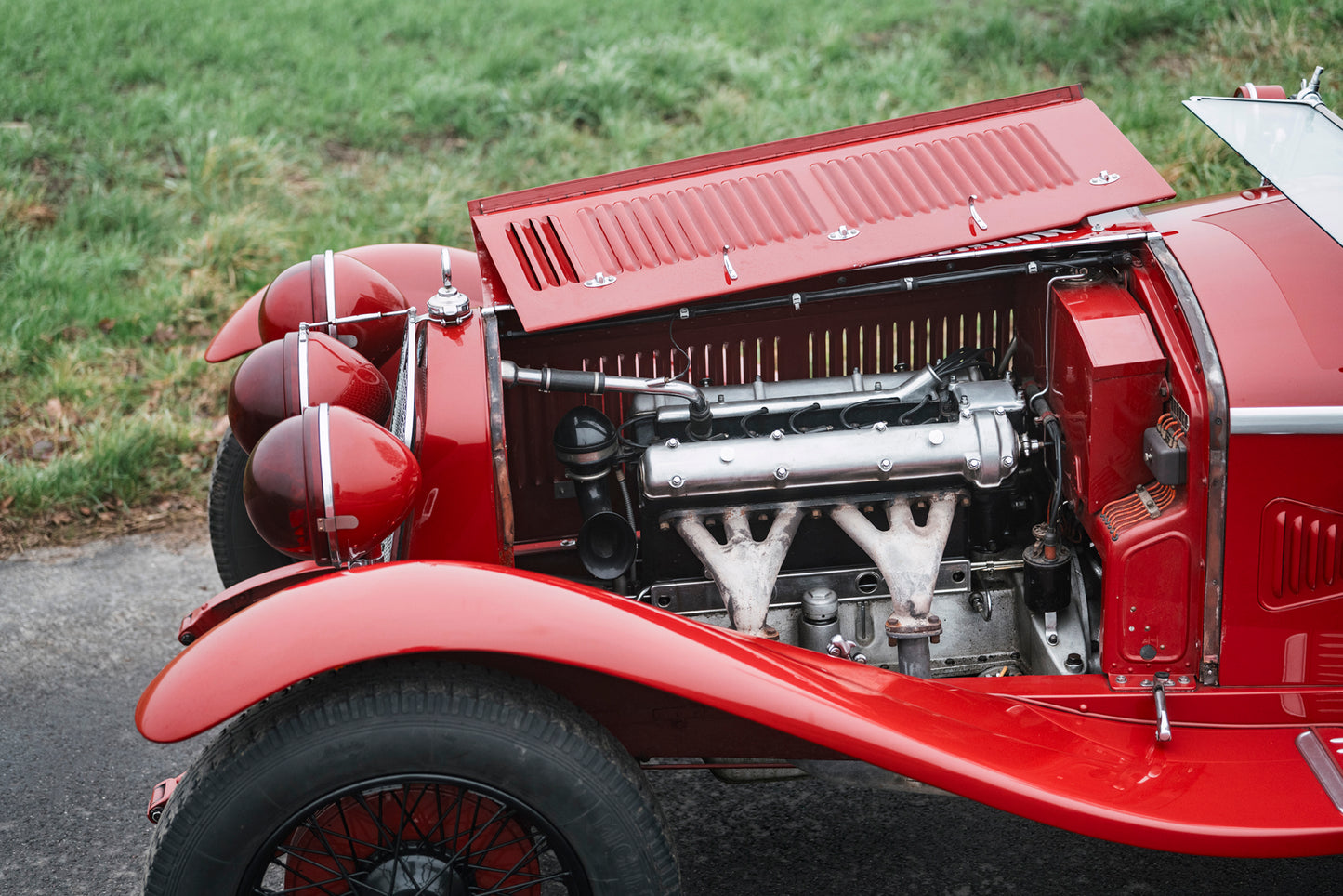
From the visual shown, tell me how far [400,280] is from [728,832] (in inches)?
67.1

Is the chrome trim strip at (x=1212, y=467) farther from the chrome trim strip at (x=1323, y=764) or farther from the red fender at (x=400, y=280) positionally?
the red fender at (x=400, y=280)

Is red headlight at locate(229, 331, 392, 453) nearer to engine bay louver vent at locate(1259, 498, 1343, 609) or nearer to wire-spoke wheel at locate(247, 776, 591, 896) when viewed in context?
wire-spoke wheel at locate(247, 776, 591, 896)

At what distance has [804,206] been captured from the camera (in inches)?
107

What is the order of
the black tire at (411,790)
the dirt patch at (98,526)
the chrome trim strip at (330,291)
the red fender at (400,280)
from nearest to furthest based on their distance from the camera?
the black tire at (411,790) < the chrome trim strip at (330,291) < the red fender at (400,280) < the dirt patch at (98,526)

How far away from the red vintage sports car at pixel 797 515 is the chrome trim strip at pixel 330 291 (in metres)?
0.01

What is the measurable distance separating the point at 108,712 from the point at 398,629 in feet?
6.34

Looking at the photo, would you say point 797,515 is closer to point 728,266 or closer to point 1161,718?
point 728,266

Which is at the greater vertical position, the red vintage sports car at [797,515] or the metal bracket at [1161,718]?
the red vintage sports car at [797,515]

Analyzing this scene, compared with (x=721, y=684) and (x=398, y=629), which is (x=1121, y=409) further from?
(x=398, y=629)

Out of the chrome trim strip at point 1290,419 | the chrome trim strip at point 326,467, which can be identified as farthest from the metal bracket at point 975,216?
the chrome trim strip at point 326,467

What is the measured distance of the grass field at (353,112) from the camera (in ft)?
17.4

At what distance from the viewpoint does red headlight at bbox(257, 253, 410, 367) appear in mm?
2816

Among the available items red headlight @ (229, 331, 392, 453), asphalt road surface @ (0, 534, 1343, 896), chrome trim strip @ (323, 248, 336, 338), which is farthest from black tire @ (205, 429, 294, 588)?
red headlight @ (229, 331, 392, 453)

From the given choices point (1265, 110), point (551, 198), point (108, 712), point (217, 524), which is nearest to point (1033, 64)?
point (1265, 110)
